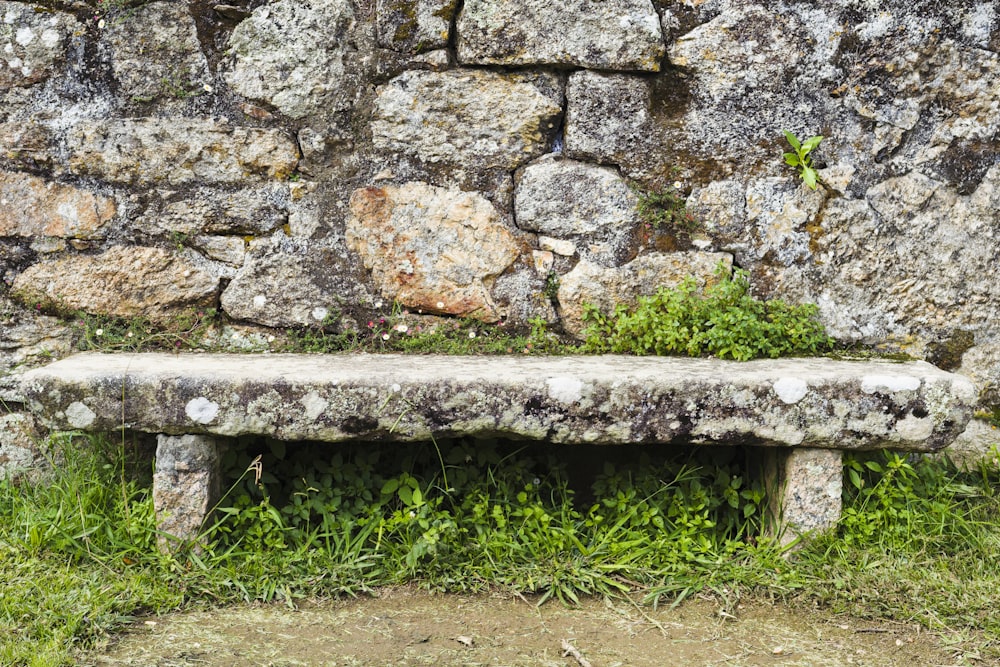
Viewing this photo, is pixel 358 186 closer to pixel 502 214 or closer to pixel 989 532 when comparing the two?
pixel 502 214

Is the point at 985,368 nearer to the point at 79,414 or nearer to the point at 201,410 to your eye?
the point at 201,410

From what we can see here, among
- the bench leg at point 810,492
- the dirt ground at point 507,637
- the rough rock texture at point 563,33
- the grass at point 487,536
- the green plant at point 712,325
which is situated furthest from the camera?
the rough rock texture at point 563,33

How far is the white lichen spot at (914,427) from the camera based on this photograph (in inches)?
90.7

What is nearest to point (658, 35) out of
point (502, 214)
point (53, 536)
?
point (502, 214)

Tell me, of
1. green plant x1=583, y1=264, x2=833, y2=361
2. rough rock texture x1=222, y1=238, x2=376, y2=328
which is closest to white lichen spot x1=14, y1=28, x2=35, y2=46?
rough rock texture x1=222, y1=238, x2=376, y2=328

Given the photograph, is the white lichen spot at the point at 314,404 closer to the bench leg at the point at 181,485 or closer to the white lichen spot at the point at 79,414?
the bench leg at the point at 181,485

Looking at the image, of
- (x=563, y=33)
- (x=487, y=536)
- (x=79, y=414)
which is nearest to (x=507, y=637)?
(x=487, y=536)

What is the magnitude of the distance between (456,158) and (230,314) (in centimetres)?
94

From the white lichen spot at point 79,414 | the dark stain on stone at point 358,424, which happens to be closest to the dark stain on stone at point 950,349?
the dark stain on stone at point 358,424

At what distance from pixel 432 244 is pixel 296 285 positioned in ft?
1.59

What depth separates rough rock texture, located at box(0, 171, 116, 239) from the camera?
275cm

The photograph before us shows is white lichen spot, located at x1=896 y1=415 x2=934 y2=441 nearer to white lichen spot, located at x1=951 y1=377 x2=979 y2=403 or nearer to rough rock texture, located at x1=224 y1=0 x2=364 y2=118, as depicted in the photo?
white lichen spot, located at x1=951 y1=377 x2=979 y2=403

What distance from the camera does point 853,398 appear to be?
2.29 metres

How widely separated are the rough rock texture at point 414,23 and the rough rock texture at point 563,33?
60mm
